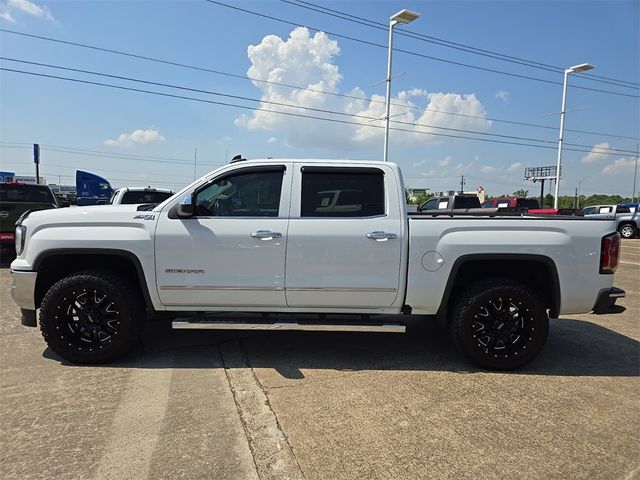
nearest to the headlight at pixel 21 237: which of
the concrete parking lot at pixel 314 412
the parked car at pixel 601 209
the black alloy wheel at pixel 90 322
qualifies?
the black alloy wheel at pixel 90 322

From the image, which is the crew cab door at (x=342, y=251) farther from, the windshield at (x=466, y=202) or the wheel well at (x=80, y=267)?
the windshield at (x=466, y=202)

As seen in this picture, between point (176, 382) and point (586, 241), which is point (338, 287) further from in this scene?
point (586, 241)

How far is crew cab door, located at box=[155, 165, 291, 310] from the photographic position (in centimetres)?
425

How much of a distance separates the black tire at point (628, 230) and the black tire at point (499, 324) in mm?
24045

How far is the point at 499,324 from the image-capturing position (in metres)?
4.37

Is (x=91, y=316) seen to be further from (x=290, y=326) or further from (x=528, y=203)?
(x=528, y=203)

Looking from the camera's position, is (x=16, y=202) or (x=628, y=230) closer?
(x=16, y=202)

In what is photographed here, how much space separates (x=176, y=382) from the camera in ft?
13.1

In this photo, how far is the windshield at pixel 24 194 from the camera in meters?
10.3

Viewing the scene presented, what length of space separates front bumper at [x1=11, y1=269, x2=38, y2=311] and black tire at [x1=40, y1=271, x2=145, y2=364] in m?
0.18

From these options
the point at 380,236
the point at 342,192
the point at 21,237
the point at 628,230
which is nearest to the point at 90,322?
the point at 21,237


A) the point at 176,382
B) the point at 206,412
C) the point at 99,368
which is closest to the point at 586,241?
the point at 206,412

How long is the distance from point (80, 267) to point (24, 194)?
7414 millimetres

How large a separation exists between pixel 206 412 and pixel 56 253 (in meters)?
2.17
